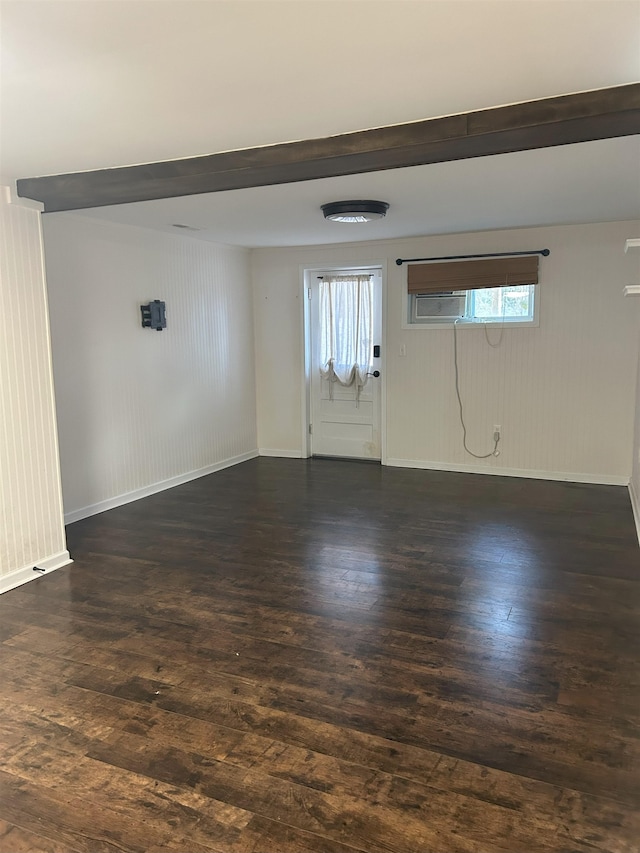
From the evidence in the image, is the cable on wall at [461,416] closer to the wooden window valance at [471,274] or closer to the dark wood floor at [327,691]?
the wooden window valance at [471,274]

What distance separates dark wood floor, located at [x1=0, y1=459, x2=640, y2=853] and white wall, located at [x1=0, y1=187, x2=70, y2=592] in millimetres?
234

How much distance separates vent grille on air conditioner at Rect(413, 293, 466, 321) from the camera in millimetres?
5910

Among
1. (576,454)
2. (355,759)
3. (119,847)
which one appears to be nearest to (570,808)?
(355,759)

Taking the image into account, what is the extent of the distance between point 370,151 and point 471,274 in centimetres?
329

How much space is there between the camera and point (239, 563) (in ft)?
12.4

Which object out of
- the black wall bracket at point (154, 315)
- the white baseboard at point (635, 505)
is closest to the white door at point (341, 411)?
the black wall bracket at point (154, 315)

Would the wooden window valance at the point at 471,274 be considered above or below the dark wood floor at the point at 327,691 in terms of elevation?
above

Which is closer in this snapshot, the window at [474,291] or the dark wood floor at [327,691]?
the dark wood floor at [327,691]

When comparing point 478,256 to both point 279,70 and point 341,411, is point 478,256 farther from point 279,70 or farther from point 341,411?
point 279,70

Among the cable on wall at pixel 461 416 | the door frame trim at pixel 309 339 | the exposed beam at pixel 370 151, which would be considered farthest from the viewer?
the door frame trim at pixel 309 339

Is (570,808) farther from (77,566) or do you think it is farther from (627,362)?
(627,362)

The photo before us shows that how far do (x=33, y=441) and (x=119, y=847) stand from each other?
8.03 feet

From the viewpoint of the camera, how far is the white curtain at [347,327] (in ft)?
20.8

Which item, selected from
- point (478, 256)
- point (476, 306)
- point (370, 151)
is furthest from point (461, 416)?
point (370, 151)
